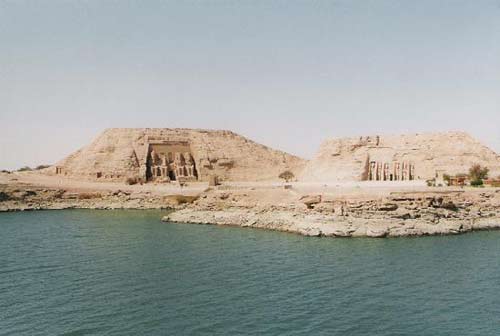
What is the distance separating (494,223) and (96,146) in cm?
6271

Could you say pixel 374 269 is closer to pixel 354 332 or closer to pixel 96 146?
pixel 354 332

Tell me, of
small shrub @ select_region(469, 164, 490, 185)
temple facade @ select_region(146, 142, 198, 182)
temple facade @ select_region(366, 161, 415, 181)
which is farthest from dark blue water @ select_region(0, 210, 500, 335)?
temple facade @ select_region(146, 142, 198, 182)

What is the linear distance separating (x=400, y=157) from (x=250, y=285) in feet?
143

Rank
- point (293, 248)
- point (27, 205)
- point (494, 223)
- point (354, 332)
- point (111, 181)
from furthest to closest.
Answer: point (111, 181) < point (27, 205) < point (494, 223) < point (293, 248) < point (354, 332)

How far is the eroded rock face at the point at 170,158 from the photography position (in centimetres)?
7638

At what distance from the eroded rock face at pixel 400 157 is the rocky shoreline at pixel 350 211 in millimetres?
15083

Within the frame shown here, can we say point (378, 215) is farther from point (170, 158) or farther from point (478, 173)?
point (170, 158)

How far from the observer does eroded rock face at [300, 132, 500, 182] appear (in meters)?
55.7

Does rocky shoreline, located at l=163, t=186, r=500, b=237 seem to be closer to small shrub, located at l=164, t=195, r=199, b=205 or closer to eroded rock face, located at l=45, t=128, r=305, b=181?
small shrub, located at l=164, t=195, r=199, b=205

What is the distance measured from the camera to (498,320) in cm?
1695

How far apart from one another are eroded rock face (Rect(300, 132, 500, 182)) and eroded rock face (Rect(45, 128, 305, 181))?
65.6 ft

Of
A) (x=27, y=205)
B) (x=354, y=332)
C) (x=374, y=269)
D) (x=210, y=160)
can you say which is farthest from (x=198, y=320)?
(x=210, y=160)

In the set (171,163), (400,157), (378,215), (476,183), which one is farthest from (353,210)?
(171,163)

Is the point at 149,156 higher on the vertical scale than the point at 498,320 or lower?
higher
